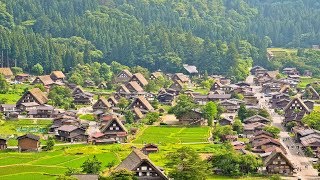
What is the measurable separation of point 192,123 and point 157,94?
1552cm

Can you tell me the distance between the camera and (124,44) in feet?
302

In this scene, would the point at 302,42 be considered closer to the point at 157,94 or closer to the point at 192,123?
the point at 157,94

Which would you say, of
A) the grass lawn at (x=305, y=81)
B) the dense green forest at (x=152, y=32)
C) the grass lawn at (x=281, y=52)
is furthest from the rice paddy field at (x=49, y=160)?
the grass lawn at (x=281, y=52)

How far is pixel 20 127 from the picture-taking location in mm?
50438

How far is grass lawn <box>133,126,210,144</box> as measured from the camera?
46.8m

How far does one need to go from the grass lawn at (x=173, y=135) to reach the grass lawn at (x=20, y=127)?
862 cm

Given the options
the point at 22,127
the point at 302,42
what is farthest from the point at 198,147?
the point at 302,42

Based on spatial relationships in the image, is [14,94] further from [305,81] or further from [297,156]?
[305,81]

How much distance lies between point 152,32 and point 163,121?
43865 millimetres

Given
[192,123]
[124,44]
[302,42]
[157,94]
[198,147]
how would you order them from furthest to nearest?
[302,42] → [124,44] → [157,94] → [192,123] → [198,147]

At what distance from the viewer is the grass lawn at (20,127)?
46.9 metres

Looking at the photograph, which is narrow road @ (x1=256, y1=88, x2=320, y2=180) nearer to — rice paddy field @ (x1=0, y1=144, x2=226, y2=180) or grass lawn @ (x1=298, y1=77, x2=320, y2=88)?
rice paddy field @ (x1=0, y1=144, x2=226, y2=180)

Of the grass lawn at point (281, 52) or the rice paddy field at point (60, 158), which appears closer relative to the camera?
the rice paddy field at point (60, 158)

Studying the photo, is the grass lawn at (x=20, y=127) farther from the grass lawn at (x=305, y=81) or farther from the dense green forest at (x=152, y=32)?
the grass lawn at (x=305, y=81)
